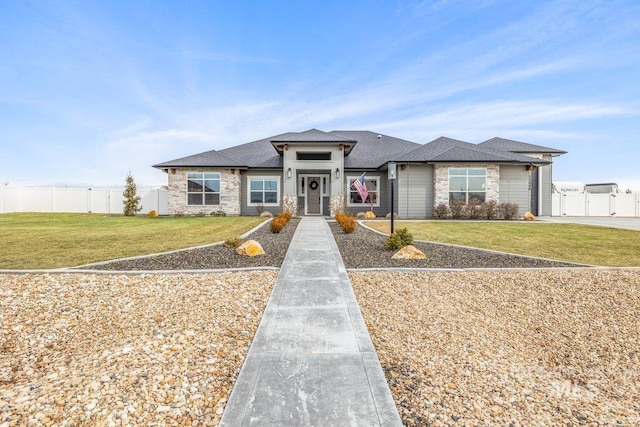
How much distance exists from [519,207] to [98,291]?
2110cm

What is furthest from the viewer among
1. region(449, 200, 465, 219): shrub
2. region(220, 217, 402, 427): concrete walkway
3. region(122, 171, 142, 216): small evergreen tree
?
region(122, 171, 142, 216): small evergreen tree

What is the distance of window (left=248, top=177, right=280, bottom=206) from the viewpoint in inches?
Result: 827

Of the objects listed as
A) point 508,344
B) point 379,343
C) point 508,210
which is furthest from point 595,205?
point 379,343

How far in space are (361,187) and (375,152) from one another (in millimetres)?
4339

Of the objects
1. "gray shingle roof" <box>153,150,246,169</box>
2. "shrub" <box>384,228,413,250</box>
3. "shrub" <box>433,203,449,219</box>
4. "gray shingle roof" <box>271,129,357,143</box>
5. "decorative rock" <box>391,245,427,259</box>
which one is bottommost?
"decorative rock" <box>391,245,427,259</box>

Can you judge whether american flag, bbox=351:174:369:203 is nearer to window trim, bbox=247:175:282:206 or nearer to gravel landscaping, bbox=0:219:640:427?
window trim, bbox=247:175:282:206

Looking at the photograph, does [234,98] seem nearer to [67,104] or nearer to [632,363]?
[67,104]

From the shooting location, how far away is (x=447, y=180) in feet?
60.7

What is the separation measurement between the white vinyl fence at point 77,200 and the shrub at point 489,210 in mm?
21602

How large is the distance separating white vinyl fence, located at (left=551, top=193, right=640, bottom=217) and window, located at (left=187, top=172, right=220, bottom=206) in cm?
2506

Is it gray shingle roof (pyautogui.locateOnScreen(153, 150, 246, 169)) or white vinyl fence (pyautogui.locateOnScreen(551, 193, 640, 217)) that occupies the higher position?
gray shingle roof (pyautogui.locateOnScreen(153, 150, 246, 169))

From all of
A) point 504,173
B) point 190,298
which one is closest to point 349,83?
point 504,173

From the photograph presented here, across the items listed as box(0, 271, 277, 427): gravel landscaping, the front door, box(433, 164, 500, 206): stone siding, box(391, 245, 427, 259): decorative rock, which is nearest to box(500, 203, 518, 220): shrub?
box(433, 164, 500, 206): stone siding

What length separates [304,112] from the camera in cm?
2617
